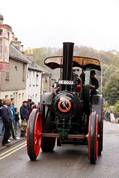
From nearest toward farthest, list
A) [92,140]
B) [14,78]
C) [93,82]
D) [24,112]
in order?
[92,140] < [93,82] < [24,112] < [14,78]

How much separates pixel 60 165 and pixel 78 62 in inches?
141

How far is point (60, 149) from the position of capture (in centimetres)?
1464

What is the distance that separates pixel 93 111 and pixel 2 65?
26.5 feet

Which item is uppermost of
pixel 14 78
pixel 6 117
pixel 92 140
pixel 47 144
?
pixel 14 78

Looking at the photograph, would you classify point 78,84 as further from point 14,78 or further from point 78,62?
point 14,78

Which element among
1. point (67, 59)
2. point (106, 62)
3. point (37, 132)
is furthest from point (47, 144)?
point (106, 62)

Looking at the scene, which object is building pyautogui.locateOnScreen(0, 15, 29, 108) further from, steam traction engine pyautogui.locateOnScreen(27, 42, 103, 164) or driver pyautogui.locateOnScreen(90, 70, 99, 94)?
steam traction engine pyautogui.locateOnScreen(27, 42, 103, 164)

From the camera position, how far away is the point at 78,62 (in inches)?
536

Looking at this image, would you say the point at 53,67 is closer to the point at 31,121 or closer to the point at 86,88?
the point at 86,88

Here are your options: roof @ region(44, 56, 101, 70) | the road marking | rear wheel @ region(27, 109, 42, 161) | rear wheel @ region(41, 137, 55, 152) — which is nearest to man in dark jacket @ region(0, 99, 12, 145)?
the road marking

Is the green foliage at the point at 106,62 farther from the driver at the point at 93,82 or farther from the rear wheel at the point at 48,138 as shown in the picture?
the rear wheel at the point at 48,138

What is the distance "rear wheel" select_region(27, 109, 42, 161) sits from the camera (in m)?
11.6

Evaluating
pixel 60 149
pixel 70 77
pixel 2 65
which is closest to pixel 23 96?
pixel 2 65

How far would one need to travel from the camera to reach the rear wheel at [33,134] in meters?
11.6
